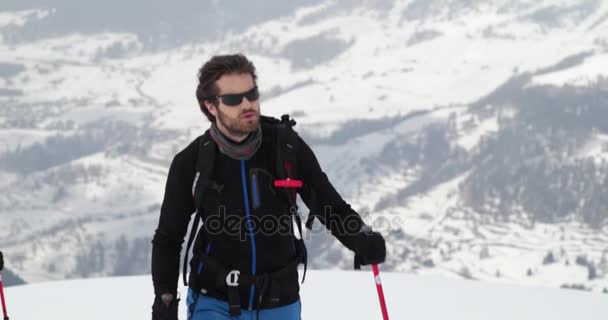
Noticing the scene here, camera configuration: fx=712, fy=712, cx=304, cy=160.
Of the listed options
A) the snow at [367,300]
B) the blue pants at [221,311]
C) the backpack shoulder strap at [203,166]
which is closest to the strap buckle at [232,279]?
the blue pants at [221,311]

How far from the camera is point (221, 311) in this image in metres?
5.71

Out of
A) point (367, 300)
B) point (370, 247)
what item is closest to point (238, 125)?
point (370, 247)

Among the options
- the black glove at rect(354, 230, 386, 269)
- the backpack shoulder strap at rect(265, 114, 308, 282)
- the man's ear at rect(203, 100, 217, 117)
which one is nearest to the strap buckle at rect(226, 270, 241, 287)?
the backpack shoulder strap at rect(265, 114, 308, 282)

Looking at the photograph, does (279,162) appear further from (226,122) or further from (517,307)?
(517,307)

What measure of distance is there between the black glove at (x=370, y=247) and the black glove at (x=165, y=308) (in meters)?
1.56

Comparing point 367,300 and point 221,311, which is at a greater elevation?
point 221,311

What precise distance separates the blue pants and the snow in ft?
24.2

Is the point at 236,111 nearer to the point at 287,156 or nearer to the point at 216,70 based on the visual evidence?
the point at 216,70

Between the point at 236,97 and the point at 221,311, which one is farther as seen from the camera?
the point at 221,311

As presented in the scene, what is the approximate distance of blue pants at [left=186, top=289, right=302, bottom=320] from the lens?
5.70 meters

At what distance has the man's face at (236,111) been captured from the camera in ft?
18.0

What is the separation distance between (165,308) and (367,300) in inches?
365

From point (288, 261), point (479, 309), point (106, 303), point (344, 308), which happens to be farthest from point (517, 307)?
point (288, 261)

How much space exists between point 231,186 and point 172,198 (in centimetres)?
47
